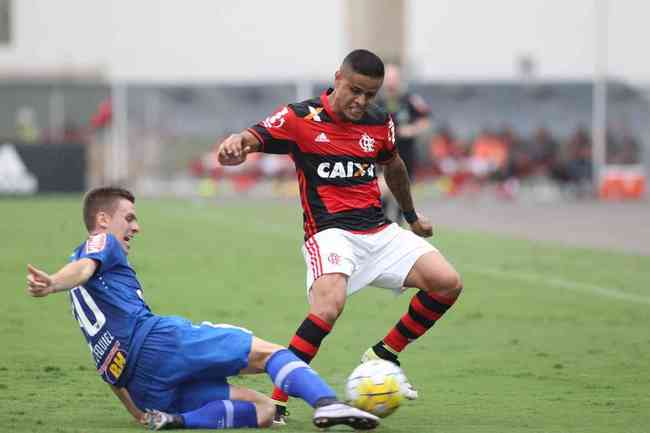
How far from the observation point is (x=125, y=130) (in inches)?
1337

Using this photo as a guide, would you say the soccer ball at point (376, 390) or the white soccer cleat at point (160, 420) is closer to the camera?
the white soccer cleat at point (160, 420)

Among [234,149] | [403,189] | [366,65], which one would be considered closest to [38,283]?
[234,149]

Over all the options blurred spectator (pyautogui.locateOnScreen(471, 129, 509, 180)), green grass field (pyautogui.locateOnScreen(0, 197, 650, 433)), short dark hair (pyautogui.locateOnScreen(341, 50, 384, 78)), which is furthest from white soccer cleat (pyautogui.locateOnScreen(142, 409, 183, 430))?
blurred spectator (pyautogui.locateOnScreen(471, 129, 509, 180))

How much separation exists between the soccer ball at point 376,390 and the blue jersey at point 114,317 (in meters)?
1.11

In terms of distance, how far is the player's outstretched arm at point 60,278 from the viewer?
610cm

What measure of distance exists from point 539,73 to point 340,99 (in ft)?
112

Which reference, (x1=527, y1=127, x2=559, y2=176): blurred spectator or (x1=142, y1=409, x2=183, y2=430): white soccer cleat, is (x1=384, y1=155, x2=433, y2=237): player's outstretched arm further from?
(x1=527, y1=127, x2=559, y2=176): blurred spectator

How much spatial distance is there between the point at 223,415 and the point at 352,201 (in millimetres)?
1665

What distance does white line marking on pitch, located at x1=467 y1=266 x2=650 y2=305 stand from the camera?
1336 cm

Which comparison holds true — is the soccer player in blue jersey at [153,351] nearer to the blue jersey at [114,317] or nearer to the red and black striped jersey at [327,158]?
the blue jersey at [114,317]

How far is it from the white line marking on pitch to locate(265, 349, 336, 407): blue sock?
22.8 ft

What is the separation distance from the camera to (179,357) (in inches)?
266

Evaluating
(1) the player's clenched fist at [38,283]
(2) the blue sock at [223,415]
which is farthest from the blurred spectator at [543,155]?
(1) the player's clenched fist at [38,283]

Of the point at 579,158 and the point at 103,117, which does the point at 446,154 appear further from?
the point at 103,117
